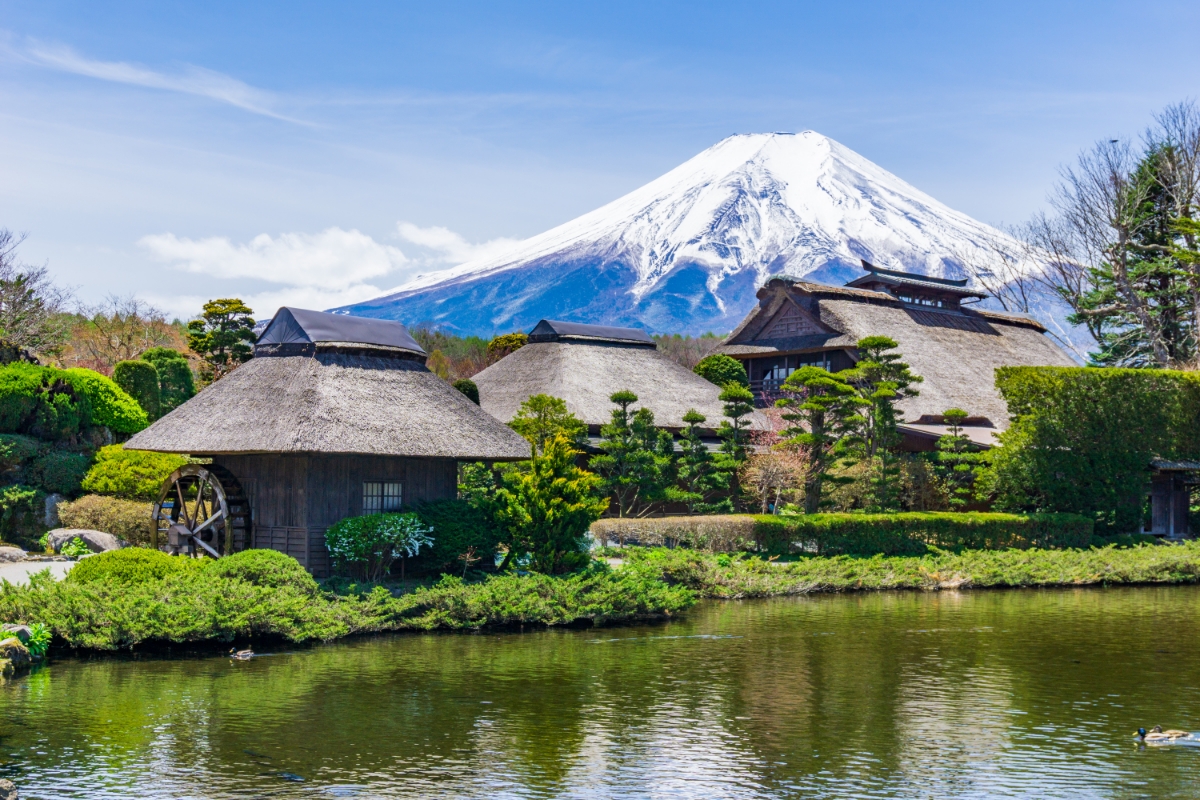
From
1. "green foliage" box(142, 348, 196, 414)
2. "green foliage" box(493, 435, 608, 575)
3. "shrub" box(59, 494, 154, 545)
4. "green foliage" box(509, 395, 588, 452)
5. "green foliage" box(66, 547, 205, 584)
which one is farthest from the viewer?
"green foliage" box(142, 348, 196, 414)

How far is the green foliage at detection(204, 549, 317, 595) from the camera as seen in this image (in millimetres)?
19953

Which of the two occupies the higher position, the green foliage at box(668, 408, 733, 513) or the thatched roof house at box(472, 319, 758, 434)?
the thatched roof house at box(472, 319, 758, 434)

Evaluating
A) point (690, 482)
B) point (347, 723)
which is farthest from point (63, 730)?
point (690, 482)

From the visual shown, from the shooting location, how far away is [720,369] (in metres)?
49.5

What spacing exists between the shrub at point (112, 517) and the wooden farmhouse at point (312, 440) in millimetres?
1545

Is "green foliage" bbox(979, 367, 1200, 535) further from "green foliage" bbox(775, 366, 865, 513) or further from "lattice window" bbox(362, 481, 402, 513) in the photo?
"lattice window" bbox(362, 481, 402, 513)

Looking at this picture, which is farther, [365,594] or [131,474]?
[131,474]

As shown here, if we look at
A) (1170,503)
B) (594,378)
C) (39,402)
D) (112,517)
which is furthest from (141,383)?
(1170,503)

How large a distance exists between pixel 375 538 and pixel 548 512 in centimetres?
353

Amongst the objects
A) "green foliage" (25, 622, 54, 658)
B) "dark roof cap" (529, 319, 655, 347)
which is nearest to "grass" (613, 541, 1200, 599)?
"green foliage" (25, 622, 54, 658)

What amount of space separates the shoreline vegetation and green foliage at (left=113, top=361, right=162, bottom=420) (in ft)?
45.6

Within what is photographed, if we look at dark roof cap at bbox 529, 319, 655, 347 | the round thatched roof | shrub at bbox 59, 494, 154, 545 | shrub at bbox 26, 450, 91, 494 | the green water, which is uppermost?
dark roof cap at bbox 529, 319, 655, 347

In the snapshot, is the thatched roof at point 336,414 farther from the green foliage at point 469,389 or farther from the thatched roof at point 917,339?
the thatched roof at point 917,339

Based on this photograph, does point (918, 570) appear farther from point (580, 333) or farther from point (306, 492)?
point (580, 333)
